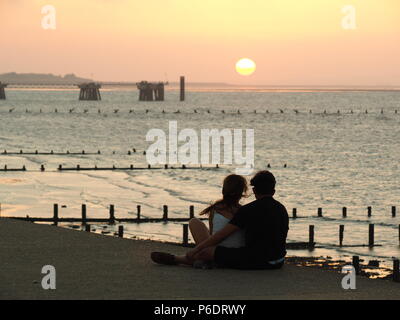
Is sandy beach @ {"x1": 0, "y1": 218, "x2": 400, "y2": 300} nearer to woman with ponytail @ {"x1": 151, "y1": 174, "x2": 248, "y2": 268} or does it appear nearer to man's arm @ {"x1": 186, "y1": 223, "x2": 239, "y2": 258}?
woman with ponytail @ {"x1": 151, "y1": 174, "x2": 248, "y2": 268}

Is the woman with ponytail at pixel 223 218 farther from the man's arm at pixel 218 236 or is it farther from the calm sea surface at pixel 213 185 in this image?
the calm sea surface at pixel 213 185

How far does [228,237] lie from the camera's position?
12000mm

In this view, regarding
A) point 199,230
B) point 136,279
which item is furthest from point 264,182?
point 136,279

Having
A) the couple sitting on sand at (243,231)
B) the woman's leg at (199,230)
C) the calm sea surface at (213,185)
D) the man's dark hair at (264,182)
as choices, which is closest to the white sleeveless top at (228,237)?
the couple sitting on sand at (243,231)

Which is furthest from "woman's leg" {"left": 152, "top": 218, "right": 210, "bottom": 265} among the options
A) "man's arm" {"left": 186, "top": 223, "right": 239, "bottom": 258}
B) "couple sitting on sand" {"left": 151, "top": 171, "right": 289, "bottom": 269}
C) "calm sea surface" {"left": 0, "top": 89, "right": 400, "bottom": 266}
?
"calm sea surface" {"left": 0, "top": 89, "right": 400, "bottom": 266}

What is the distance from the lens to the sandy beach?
10703mm

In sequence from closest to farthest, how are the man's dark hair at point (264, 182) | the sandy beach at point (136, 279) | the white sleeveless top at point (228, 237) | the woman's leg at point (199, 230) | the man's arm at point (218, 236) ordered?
the sandy beach at point (136, 279)
the man's dark hair at point (264, 182)
the man's arm at point (218, 236)
the white sleeveless top at point (228, 237)
the woman's leg at point (199, 230)

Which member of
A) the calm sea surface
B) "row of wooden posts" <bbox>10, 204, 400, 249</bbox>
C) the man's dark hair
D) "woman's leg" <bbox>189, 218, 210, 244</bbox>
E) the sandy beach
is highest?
the man's dark hair

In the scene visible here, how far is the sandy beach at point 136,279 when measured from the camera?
421 inches

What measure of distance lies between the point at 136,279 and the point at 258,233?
6.00ft

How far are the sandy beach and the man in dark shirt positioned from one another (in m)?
0.21

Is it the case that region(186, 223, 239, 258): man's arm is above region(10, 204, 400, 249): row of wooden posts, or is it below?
above
